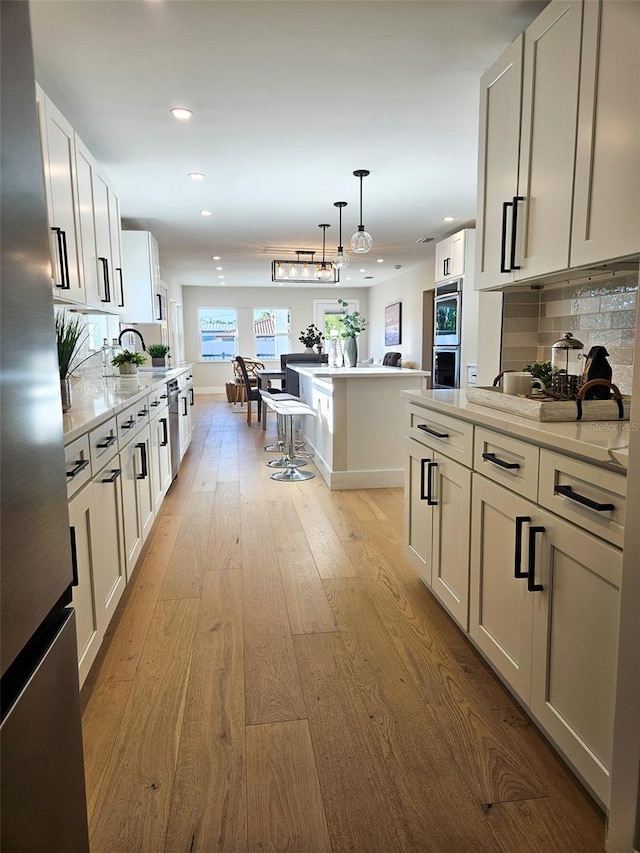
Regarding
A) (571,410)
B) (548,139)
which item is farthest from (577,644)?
(548,139)

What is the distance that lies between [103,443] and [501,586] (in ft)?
4.89

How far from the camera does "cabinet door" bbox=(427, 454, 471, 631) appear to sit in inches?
78.7

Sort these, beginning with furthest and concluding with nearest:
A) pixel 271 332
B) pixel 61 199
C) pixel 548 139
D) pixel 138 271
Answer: pixel 271 332 < pixel 138 271 < pixel 61 199 < pixel 548 139

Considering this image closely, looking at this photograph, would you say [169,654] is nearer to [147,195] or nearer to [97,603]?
[97,603]

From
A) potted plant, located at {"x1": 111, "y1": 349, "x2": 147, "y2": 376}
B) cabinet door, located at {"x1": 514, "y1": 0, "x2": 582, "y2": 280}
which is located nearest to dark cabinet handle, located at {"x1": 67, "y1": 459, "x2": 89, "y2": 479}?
cabinet door, located at {"x1": 514, "y1": 0, "x2": 582, "y2": 280}

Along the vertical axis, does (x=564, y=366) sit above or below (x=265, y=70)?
below

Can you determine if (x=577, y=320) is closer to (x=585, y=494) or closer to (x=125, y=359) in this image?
(x=585, y=494)

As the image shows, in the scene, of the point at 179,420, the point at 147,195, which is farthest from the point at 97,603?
the point at 147,195

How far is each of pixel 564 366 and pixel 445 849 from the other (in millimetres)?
1821

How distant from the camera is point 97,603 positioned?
1.92m

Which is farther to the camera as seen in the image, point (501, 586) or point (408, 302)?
point (408, 302)

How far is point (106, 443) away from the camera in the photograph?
2.13 metres

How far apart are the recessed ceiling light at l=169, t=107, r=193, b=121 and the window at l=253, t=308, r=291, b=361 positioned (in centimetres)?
962

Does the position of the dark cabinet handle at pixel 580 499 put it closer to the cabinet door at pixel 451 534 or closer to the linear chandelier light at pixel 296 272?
the cabinet door at pixel 451 534
